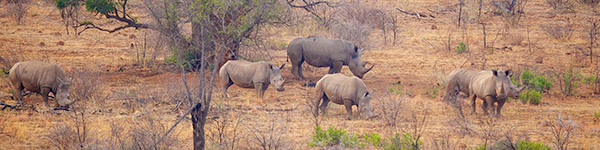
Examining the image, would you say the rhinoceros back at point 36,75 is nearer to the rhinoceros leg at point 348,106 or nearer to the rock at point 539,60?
the rhinoceros leg at point 348,106

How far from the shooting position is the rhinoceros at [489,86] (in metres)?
11.2

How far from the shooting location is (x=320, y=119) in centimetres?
1129

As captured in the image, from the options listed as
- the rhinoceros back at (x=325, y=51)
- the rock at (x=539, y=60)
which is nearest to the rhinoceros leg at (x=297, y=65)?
the rhinoceros back at (x=325, y=51)

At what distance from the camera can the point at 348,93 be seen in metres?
11.1

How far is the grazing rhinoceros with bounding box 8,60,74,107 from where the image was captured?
1142 centimetres

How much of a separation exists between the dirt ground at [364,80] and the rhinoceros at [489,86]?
1.14 feet

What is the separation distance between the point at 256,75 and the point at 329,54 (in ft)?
9.36

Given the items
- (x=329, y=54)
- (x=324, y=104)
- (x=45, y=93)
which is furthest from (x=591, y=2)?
(x=45, y=93)

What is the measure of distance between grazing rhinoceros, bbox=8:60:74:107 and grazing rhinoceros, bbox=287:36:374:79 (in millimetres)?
5789

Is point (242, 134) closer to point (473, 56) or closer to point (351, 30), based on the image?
point (351, 30)

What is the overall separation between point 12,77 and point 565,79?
11.7 metres

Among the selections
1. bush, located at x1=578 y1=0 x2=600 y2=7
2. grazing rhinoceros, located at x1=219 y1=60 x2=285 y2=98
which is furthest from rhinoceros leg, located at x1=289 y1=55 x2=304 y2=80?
bush, located at x1=578 y1=0 x2=600 y2=7

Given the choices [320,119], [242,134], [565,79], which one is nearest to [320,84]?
[320,119]

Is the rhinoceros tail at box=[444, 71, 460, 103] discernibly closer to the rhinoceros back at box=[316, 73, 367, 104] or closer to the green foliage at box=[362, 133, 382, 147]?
the rhinoceros back at box=[316, 73, 367, 104]
